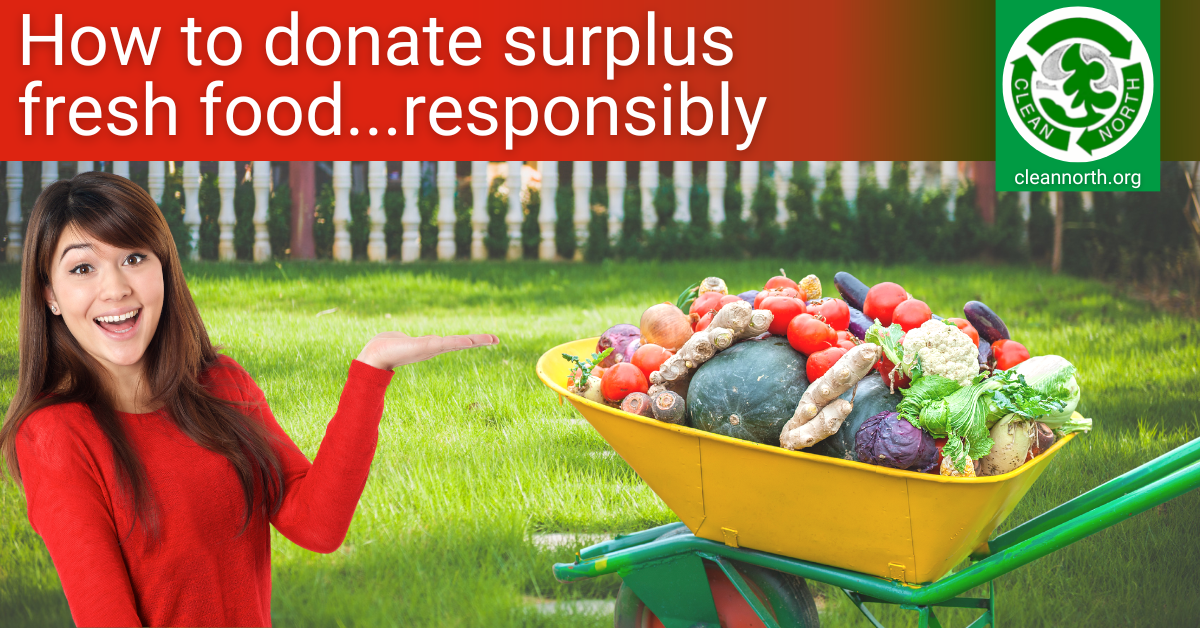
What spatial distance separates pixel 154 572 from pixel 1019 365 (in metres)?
1.75

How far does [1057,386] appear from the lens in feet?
5.81

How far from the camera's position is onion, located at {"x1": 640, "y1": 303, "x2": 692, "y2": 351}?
210cm

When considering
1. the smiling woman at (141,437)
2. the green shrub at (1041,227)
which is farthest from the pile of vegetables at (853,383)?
the green shrub at (1041,227)

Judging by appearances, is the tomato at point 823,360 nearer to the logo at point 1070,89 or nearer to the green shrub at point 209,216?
the logo at point 1070,89

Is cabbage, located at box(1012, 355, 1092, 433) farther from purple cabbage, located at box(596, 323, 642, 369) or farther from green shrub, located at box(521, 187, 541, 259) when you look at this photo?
green shrub, located at box(521, 187, 541, 259)

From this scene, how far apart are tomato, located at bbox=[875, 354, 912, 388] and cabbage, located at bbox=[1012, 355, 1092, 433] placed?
0.70 feet

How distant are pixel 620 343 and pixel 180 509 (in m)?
1.05

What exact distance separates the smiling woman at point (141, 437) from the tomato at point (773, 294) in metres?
0.64

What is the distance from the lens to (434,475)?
10.8 feet

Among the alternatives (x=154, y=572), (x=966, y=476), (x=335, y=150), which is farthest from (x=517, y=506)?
(x=335, y=150)

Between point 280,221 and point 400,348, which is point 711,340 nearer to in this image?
point 400,348

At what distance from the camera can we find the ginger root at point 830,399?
1.73 m

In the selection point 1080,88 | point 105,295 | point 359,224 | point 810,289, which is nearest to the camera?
point 105,295

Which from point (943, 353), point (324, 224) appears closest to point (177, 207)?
point (324, 224)
